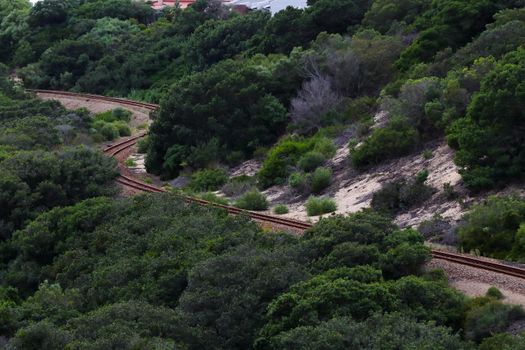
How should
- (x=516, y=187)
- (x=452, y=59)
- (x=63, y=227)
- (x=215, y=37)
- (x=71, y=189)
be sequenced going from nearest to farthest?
(x=516, y=187) → (x=63, y=227) → (x=71, y=189) → (x=452, y=59) → (x=215, y=37)

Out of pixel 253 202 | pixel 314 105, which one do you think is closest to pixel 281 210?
pixel 253 202

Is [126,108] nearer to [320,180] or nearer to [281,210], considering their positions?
[320,180]

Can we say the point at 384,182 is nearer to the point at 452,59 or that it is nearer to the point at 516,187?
the point at 516,187

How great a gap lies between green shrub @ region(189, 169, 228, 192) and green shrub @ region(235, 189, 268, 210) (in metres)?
4.43

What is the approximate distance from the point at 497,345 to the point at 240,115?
79.1 feet

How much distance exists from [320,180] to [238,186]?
3.45 m

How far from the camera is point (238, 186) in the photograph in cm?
3366

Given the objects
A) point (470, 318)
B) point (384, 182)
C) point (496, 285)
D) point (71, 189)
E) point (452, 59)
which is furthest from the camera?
point (452, 59)

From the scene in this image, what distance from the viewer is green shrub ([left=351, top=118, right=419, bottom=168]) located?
30953mm

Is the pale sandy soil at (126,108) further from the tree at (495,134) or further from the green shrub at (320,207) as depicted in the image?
the tree at (495,134)

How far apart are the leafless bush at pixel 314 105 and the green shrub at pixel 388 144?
6.65 m

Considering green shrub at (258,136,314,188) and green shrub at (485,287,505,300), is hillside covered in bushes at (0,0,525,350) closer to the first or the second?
green shrub at (258,136,314,188)

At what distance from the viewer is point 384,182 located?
2906 centimetres

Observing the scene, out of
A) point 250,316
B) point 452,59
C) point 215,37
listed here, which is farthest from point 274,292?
point 215,37
